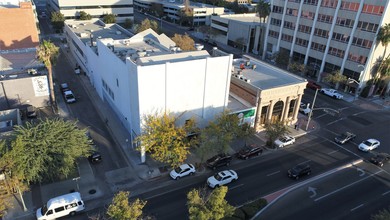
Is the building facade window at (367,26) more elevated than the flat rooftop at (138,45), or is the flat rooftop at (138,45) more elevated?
the building facade window at (367,26)

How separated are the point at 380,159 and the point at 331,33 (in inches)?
1519

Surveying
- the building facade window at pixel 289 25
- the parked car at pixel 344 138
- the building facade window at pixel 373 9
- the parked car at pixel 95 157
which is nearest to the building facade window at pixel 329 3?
the building facade window at pixel 373 9

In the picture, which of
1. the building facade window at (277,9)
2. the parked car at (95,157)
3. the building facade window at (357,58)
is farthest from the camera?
the building facade window at (277,9)

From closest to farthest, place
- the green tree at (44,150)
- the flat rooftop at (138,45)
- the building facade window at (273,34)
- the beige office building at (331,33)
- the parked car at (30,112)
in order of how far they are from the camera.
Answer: the green tree at (44,150) → the flat rooftop at (138,45) → the parked car at (30,112) → the beige office building at (331,33) → the building facade window at (273,34)

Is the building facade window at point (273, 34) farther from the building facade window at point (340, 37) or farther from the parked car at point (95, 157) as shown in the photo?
the parked car at point (95, 157)

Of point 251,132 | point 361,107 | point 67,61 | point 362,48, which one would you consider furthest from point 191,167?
point 67,61

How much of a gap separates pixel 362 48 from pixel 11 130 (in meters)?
69.4

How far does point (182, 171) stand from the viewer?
39.2 m

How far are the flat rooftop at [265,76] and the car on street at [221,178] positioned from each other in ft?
56.9

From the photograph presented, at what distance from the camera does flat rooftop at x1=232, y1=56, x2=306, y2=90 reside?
5244 centimetres

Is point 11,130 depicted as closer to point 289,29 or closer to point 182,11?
point 289,29

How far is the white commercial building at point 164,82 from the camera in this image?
3925 centimetres

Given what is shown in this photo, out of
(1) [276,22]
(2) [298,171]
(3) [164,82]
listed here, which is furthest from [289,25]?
(3) [164,82]

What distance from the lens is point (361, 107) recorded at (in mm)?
64438
